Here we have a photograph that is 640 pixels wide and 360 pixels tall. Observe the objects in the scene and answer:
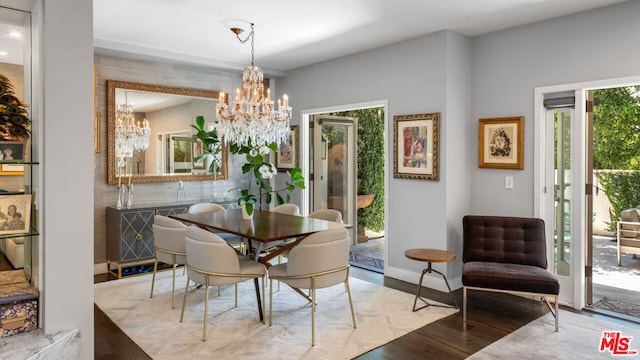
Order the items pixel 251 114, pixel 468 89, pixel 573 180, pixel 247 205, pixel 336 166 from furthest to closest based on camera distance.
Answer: pixel 336 166 → pixel 468 89 → pixel 251 114 → pixel 247 205 → pixel 573 180

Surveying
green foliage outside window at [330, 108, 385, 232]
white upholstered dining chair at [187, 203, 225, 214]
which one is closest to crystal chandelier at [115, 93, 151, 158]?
white upholstered dining chair at [187, 203, 225, 214]

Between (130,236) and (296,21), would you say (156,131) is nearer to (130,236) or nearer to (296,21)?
(130,236)

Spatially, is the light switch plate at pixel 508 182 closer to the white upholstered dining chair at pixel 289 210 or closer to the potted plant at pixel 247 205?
the white upholstered dining chair at pixel 289 210

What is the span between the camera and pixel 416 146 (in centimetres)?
471

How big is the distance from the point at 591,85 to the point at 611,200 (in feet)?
16.1

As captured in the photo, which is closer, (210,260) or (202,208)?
(210,260)

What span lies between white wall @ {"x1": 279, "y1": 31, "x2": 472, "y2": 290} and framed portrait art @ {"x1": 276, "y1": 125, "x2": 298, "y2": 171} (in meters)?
1.30

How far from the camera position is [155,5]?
373 cm

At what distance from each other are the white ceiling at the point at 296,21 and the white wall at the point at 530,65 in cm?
14

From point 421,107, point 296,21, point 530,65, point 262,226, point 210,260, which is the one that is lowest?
point 210,260

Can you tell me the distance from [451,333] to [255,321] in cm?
158

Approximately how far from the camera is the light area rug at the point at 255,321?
3.06 meters

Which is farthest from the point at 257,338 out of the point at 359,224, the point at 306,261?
the point at 359,224

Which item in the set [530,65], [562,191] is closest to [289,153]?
[530,65]
